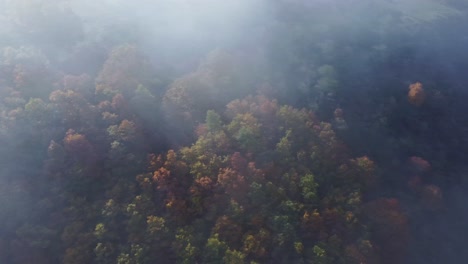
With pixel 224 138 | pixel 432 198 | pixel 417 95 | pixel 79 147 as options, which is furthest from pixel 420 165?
pixel 79 147

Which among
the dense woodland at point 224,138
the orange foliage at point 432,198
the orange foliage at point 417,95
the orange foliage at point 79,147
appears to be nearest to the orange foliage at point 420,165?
the dense woodland at point 224,138

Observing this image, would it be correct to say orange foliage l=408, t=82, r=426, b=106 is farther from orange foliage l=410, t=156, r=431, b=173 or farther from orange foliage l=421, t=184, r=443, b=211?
orange foliage l=421, t=184, r=443, b=211

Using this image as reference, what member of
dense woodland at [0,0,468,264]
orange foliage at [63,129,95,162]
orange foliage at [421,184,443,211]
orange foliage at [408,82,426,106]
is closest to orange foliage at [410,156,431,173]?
dense woodland at [0,0,468,264]

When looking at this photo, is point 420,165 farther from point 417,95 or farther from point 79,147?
point 79,147

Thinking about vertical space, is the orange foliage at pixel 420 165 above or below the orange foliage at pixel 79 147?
below

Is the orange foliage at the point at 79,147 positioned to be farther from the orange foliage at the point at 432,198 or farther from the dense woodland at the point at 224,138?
the orange foliage at the point at 432,198

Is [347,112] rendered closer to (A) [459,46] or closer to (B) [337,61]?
(B) [337,61]
